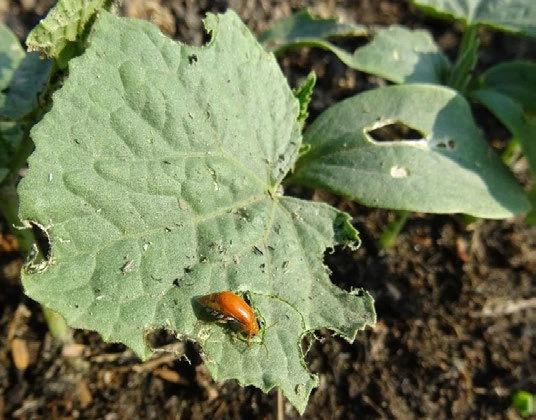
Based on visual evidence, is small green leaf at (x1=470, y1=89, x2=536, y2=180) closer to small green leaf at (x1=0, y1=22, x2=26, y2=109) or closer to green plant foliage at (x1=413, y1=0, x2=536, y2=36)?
green plant foliage at (x1=413, y1=0, x2=536, y2=36)

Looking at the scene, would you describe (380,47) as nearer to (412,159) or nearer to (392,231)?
(412,159)

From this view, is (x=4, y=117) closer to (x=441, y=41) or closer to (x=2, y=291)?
(x=2, y=291)

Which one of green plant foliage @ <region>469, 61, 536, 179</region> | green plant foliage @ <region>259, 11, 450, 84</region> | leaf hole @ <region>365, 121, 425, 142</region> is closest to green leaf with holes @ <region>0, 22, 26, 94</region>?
green plant foliage @ <region>259, 11, 450, 84</region>

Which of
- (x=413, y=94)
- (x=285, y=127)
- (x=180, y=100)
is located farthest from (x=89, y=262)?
(x=413, y=94)

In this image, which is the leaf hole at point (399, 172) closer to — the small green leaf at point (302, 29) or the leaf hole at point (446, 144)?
the leaf hole at point (446, 144)

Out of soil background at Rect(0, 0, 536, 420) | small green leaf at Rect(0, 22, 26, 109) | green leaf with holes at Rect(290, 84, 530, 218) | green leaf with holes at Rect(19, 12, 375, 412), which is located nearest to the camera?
green leaf with holes at Rect(19, 12, 375, 412)

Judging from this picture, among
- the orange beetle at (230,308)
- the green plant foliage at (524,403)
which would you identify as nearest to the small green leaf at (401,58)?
the orange beetle at (230,308)
